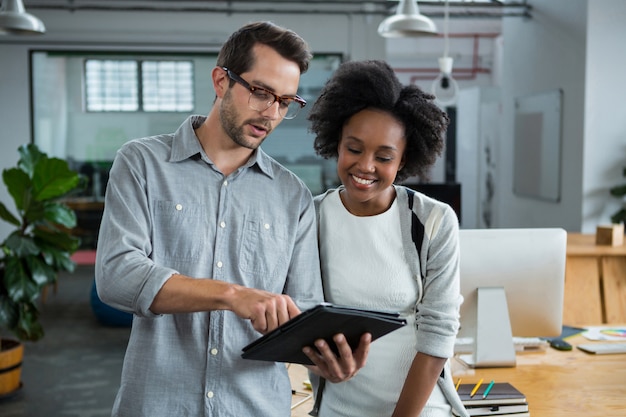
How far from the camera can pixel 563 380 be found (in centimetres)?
236

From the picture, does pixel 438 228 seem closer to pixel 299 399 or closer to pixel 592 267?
pixel 299 399

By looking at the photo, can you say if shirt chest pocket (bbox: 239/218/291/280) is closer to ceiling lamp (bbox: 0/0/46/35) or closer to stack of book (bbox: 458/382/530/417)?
stack of book (bbox: 458/382/530/417)

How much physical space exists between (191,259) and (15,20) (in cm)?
462

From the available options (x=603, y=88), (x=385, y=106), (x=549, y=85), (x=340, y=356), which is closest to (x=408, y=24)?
(x=603, y=88)

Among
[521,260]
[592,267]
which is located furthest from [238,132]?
[592,267]

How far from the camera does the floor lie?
14.9 feet

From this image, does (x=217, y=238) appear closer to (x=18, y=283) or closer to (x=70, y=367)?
(x=18, y=283)

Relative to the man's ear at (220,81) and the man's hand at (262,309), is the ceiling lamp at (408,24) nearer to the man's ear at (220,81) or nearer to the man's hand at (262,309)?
the man's ear at (220,81)

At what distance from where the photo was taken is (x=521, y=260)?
242 centimetres

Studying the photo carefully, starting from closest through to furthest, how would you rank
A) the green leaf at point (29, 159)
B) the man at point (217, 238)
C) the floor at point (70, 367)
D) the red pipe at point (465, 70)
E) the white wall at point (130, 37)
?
the man at point (217, 238)
the floor at point (70, 367)
the green leaf at point (29, 159)
the white wall at point (130, 37)
the red pipe at point (465, 70)

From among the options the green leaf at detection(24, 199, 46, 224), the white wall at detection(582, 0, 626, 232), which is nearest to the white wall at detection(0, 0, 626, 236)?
the white wall at detection(582, 0, 626, 232)

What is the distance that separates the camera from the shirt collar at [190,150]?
1.57 metres

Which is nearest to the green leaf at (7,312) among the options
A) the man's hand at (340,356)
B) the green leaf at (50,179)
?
the green leaf at (50,179)

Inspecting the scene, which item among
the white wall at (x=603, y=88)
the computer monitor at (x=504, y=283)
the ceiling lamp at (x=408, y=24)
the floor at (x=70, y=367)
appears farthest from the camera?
the white wall at (x=603, y=88)
